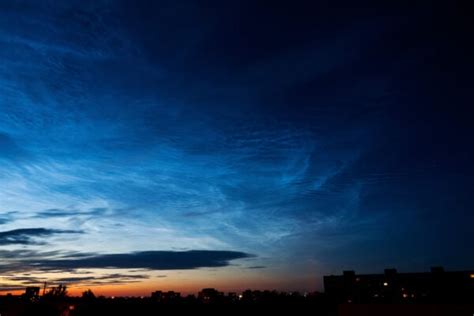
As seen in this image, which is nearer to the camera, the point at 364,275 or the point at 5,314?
the point at 5,314

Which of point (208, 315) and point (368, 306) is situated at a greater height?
point (368, 306)

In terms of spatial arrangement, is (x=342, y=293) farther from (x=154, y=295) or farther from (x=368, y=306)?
(x=154, y=295)

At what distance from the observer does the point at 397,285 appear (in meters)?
86.7

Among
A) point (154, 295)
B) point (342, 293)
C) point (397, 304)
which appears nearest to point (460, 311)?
point (397, 304)

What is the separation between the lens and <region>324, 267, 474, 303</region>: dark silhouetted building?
78.2 m

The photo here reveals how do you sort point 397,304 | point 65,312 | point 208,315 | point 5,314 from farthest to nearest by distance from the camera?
point 208,315 → point 65,312 → point 5,314 → point 397,304

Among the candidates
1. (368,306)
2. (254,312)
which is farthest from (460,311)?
(254,312)

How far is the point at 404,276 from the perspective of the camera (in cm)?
8738

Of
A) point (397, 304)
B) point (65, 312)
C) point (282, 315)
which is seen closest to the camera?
point (397, 304)

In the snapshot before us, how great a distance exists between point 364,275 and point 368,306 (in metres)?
72.1

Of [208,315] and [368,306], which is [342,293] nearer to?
[208,315]

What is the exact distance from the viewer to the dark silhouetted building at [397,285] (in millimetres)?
78250

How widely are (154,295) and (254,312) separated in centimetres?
11809

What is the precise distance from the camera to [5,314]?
43.5 metres
